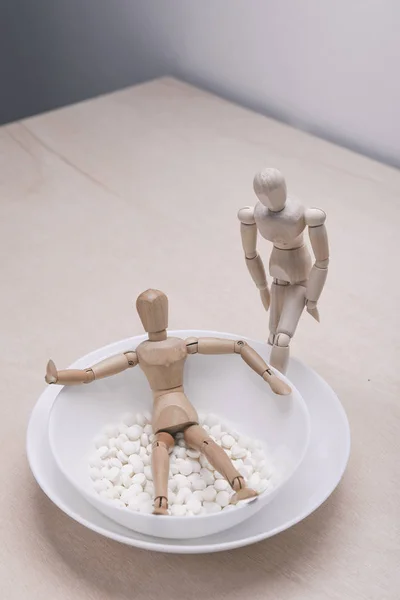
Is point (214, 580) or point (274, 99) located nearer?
point (214, 580)

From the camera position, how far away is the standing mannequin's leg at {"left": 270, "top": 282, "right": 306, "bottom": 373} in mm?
644

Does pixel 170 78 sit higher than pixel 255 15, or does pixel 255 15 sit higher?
pixel 255 15

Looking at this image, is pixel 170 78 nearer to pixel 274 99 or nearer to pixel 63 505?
pixel 274 99

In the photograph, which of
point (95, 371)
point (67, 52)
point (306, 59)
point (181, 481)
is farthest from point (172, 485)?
point (67, 52)

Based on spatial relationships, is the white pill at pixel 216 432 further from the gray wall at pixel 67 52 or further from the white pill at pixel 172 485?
the gray wall at pixel 67 52

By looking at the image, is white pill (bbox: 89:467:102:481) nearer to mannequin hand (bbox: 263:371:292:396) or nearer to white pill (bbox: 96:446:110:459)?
white pill (bbox: 96:446:110:459)

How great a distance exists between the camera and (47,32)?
1.92 meters

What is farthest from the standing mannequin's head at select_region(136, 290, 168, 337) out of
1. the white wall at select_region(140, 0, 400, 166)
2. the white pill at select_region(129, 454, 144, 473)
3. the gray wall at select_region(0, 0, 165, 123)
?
the gray wall at select_region(0, 0, 165, 123)

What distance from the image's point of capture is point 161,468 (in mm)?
576

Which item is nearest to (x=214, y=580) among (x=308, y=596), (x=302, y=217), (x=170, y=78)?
(x=308, y=596)

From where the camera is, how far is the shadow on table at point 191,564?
571mm

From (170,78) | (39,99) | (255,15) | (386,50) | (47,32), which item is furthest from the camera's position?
(39,99)

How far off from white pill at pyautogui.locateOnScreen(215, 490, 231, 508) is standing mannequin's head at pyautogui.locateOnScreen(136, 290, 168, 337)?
0.14 m

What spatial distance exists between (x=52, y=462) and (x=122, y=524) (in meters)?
0.09
